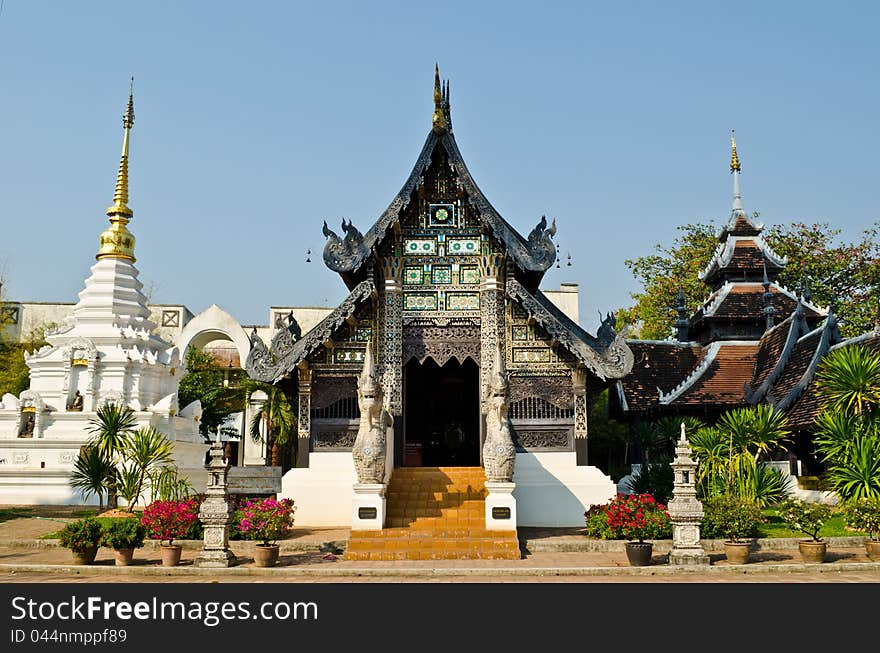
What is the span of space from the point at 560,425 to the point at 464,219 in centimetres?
409

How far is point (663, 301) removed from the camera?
32312mm

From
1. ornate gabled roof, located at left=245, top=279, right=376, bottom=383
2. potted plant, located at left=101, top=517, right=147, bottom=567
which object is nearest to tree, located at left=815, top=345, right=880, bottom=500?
ornate gabled roof, located at left=245, top=279, right=376, bottom=383

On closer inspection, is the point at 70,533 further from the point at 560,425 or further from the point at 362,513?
the point at 560,425

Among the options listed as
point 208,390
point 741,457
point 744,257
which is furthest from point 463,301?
point 208,390

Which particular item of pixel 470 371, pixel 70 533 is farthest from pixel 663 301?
pixel 70 533

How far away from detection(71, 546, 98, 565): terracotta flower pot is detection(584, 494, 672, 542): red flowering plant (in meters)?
6.83

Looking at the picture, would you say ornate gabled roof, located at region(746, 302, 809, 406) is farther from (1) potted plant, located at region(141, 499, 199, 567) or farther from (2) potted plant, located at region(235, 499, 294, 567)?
(1) potted plant, located at region(141, 499, 199, 567)

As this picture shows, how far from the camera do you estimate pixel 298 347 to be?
45.3 feet

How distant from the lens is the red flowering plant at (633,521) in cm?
1136

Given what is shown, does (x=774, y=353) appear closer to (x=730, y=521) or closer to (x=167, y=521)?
(x=730, y=521)

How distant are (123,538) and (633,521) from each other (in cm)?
684

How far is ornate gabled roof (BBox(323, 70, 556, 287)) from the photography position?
1394 centimetres

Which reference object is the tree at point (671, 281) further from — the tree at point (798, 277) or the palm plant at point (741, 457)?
the palm plant at point (741, 457)

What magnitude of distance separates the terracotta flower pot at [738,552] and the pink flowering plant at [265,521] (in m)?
6.09
